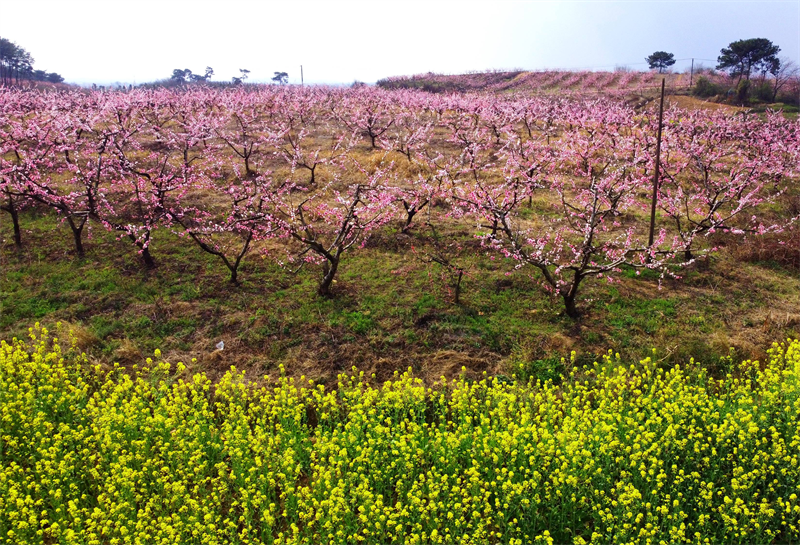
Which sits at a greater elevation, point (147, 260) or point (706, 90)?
point (706, 90)

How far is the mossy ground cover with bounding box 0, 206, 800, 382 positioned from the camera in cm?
805

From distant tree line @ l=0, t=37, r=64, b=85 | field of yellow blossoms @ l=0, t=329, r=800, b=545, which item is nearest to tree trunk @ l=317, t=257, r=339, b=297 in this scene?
field of yellow blossoms @ l=0, t=329, r=800, b=545

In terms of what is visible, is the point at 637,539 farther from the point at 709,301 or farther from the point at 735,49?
the point at 735,49

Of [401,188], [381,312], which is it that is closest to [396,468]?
[381,312]

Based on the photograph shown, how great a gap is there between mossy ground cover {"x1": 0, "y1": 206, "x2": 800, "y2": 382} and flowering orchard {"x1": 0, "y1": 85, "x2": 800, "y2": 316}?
19.6 inches

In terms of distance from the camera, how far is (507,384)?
7.28 meters

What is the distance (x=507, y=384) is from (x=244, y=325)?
4.67 meters

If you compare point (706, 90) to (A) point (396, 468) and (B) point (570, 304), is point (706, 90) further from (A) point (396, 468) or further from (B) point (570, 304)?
(A) point (396, 468)

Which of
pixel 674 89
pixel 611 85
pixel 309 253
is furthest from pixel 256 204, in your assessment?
pixel 611 85

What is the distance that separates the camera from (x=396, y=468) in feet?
18.4

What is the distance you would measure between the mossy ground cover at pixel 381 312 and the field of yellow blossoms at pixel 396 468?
1232 millimetres

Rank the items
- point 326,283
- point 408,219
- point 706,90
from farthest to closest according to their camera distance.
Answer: point 706,90 → point 408,219 → point 326,283

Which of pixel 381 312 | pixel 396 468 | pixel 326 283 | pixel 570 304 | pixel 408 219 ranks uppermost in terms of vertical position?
pixel 408 219

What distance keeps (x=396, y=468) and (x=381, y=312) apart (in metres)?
3.91
